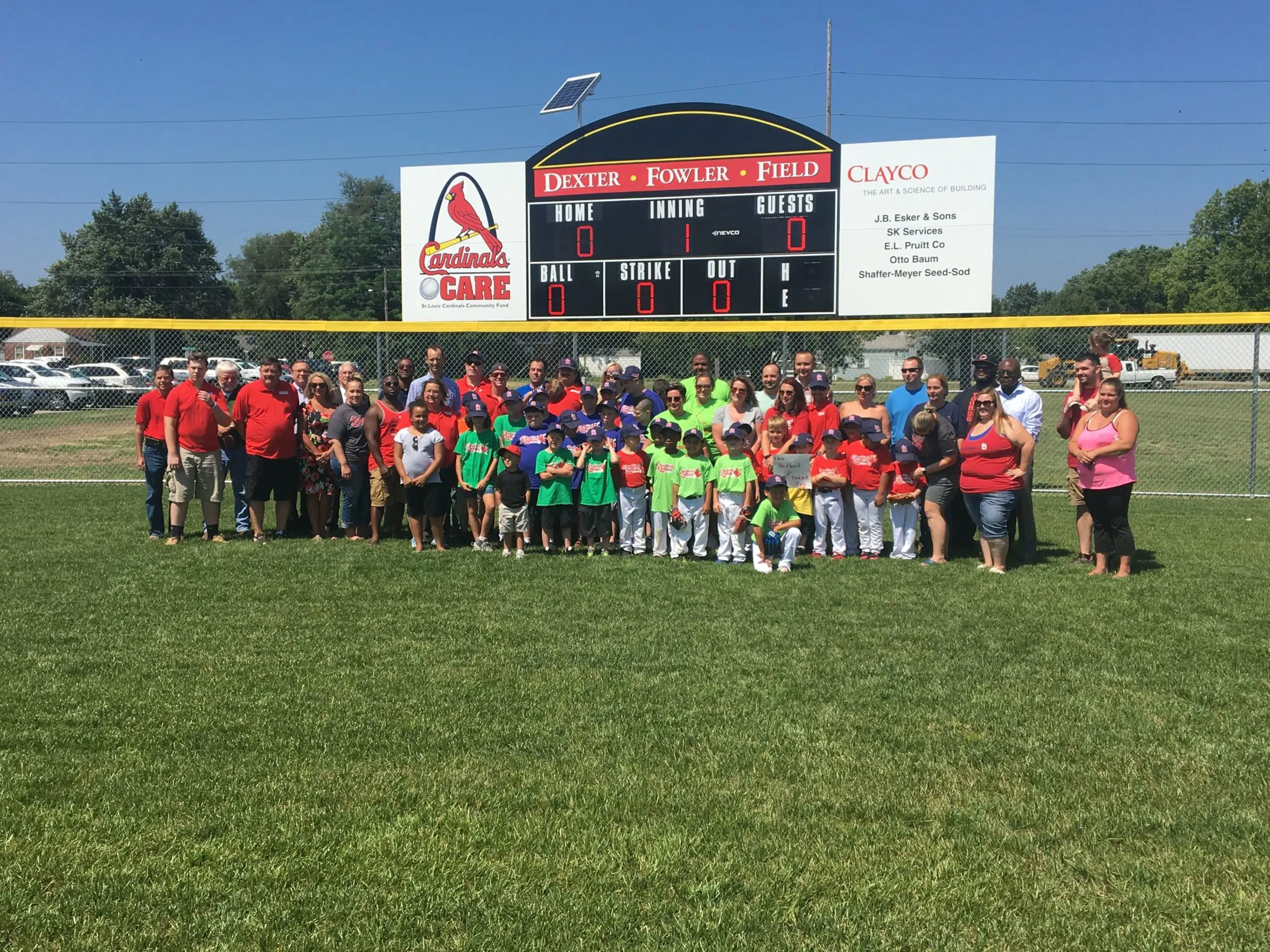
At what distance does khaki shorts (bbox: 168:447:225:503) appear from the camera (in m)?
9.73

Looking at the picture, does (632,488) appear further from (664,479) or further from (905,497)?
(905,497)

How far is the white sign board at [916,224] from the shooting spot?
14.5 meters

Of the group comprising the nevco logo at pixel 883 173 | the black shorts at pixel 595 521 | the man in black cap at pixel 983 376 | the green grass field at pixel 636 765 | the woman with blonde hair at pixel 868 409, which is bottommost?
the green grass field at pixel 636 765

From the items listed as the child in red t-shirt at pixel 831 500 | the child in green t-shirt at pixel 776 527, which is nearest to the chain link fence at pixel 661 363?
the child in red t-shirt at pixel 831 500

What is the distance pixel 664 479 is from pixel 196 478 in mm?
4629

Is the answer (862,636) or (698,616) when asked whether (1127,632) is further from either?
(698,616)

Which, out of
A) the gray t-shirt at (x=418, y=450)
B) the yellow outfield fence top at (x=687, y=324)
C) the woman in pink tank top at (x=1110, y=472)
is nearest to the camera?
the woman in pink tank top at (x=1110, y=472)

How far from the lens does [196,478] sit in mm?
9891

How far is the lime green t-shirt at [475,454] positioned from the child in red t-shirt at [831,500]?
9.78 ft

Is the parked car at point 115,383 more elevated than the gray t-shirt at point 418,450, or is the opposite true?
the parked car at point 115,383

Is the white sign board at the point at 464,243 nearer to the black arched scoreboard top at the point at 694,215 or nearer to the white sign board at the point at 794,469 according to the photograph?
the black arched scoreboard top at the point at 694,215

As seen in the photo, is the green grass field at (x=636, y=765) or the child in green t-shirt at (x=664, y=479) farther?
the child in green t-shirt at (x=664, y=479)

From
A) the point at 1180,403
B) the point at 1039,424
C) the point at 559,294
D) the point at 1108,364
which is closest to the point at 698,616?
the point at 1039,424

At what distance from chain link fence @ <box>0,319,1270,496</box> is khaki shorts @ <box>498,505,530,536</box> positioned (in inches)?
114
